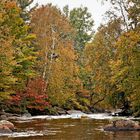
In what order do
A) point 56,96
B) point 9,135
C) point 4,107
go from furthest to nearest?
1. point 56,96
2. point 4,107
3. point 9,135

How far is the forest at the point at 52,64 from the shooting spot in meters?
42.8

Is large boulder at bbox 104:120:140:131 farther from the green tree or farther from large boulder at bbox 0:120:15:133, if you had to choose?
the green tree

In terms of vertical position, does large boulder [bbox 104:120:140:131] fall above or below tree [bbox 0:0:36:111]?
below

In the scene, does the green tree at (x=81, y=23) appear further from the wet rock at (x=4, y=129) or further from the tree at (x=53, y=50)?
the wet rock at (x=4, y=129)

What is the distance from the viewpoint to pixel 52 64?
55562 millimetres

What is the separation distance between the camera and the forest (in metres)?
42.8

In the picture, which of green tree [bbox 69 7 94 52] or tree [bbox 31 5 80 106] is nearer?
tree [bbox 31 5 80 106]

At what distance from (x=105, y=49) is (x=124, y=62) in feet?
46.6

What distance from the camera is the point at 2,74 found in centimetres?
3969

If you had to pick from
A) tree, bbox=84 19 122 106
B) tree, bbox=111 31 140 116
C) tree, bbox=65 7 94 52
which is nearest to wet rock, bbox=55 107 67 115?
tree, bbox=84 19 122 106

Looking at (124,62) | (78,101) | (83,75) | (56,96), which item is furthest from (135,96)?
(83,75)

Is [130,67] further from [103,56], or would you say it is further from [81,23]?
[81,23]

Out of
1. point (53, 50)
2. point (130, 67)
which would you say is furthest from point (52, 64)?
point (130, 67)

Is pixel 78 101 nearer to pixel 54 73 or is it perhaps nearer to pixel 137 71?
pixel 54 73
